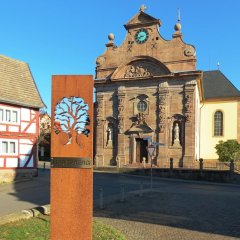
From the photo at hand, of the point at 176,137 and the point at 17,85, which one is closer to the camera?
the point at 17,85

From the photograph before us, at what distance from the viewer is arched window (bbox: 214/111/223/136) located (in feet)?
156

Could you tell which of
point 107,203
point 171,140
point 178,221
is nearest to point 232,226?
point 178,221

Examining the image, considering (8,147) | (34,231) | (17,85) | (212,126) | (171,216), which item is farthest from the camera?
(212,126)

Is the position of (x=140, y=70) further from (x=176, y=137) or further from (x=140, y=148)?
(x=140, y=148)

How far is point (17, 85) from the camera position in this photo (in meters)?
28.5

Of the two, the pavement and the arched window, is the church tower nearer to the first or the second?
the arched window

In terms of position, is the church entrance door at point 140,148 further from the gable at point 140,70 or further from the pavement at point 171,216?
the pavement at point 171,216

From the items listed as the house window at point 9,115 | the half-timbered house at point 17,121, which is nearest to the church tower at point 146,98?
the half-timbered house at point 17,121

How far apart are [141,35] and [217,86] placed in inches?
516

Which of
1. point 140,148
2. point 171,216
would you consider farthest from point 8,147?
point 140,148

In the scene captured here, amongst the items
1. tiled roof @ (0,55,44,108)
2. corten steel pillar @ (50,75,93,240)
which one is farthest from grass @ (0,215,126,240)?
tiled roof @ (0,55,44,108)

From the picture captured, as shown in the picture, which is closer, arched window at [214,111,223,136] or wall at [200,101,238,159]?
wall at [200,101,238,159]

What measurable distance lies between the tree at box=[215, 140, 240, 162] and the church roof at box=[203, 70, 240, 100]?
6514 millimetres

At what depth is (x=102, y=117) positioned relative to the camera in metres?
44.2
